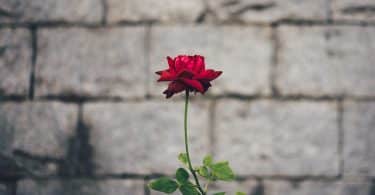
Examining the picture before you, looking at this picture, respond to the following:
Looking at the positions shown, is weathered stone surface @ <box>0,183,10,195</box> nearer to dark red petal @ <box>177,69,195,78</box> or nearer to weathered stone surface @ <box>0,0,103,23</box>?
weathered stone surface @ <box>0,0,103,23</box>

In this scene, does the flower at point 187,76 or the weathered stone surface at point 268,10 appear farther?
the weathered stone surface at point 268,10

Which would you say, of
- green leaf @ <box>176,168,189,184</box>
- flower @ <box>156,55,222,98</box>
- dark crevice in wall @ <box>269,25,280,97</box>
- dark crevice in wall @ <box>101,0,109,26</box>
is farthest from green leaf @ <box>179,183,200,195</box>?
dark crevice in wall @ <box>101,0,109,26</box>

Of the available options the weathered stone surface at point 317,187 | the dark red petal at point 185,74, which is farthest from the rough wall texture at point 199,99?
the dark red petal at point 185,74

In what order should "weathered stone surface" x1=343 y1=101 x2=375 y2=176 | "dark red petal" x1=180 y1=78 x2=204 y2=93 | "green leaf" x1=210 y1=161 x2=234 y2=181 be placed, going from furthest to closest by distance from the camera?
"weathered stone surface" x1=343 y1=101 x2=375 y2=176 → "green leaf" x1=210 y1=161 x2=234 y2=181 → "dark red petal" x1=180 y1=78 x2=204 y2=93

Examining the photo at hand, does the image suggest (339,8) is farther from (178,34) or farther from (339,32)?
(178,34)

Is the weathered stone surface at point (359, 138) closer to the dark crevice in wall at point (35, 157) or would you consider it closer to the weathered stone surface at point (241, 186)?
the weathered stone surface at point (241, 186)

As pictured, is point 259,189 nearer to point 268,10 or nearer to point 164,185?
point 268,10

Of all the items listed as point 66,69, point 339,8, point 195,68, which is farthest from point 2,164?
point 339,8
